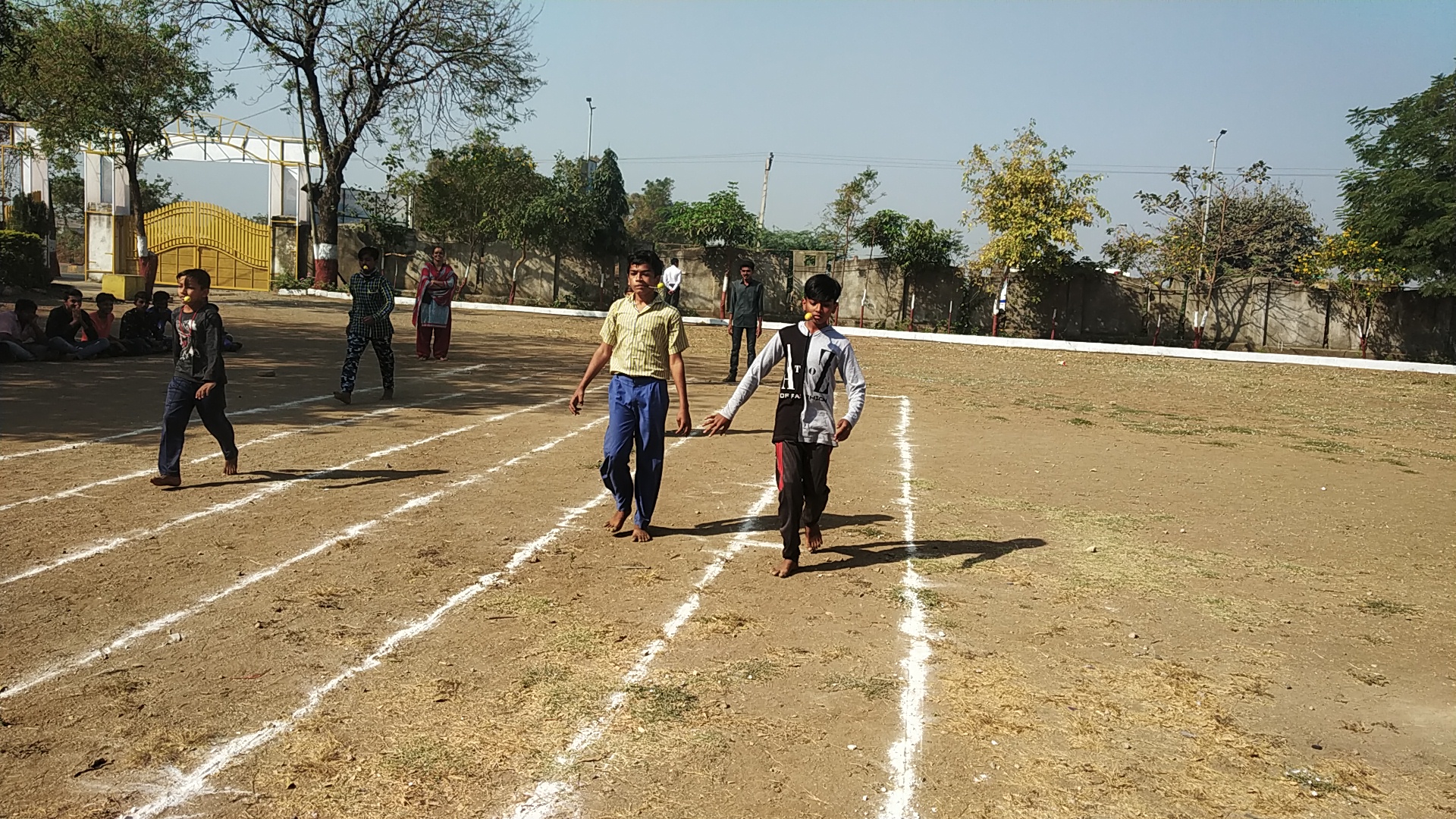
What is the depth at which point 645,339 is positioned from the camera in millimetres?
6805

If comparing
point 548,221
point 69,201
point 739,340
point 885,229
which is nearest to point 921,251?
point 885,229

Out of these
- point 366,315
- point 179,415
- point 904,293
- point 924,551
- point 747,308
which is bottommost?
point 924,551

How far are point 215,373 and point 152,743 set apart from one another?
4.42 m

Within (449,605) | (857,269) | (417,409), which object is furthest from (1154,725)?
(857,269)

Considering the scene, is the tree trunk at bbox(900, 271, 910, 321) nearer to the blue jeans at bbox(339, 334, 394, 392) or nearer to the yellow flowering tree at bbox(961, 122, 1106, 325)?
the yellow flowering tree at bbox(961, 122, 1106, 325)

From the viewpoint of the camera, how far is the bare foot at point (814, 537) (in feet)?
21.9

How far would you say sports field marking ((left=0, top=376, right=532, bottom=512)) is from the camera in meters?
7.22

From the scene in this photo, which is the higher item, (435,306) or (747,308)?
(747,308)

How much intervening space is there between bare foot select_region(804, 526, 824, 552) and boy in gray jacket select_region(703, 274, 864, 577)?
0.30 m

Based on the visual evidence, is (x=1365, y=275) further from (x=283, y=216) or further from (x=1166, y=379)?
(x=283, y=216)

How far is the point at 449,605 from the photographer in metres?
5.45

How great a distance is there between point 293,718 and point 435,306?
40.7ft

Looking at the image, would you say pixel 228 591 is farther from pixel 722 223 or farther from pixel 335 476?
pixel 722 223

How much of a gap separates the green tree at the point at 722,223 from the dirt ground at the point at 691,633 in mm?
26450
